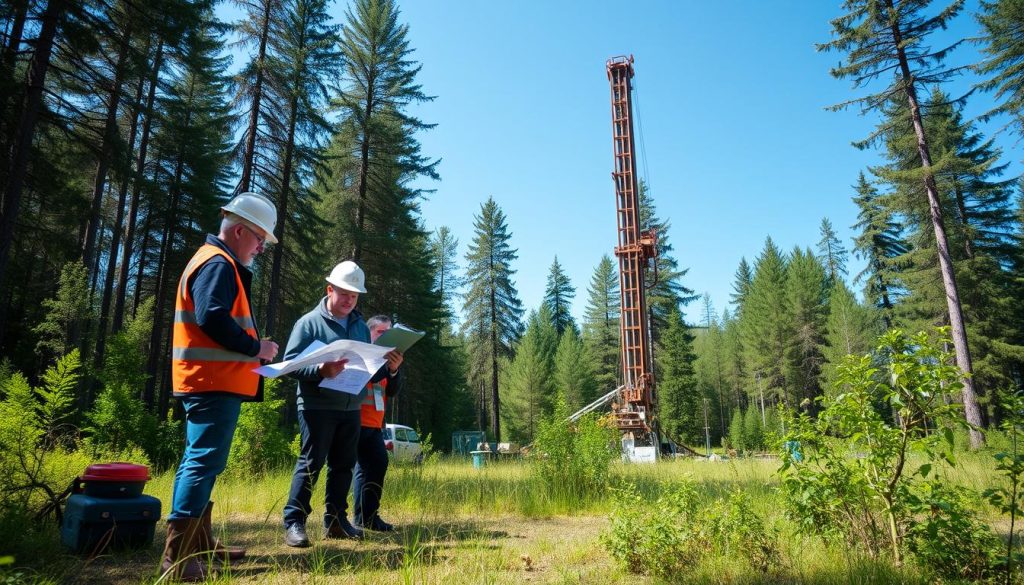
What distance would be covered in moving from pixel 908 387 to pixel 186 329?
12.3 feet

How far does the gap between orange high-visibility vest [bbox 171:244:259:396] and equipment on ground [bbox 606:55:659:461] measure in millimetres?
13441

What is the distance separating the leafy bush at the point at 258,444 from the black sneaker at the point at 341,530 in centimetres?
452

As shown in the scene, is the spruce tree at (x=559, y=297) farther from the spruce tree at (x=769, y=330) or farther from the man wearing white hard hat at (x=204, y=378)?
the man wearing white hard hat at (x=204, y=378)

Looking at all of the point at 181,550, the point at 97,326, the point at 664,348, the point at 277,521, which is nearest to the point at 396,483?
the point at 277,521

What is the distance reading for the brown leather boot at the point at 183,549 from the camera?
257cm

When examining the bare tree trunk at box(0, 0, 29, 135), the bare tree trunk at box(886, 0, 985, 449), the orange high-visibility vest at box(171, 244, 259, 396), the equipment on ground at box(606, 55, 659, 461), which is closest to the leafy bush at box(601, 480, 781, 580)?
the orange high-visibility vest at box(171, 244, 259, 396)

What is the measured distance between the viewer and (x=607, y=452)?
19.4 ft

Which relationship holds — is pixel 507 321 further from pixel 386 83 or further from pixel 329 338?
pixel 329 338

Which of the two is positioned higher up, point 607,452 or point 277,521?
point 607,452

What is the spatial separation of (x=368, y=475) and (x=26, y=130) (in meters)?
8.38

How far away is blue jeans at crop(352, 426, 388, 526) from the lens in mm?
4168

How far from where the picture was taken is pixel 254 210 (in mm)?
2973

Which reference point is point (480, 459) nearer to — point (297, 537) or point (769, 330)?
point (297, 537)

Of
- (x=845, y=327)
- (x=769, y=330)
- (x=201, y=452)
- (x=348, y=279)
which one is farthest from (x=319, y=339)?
(x=769, y=330)
